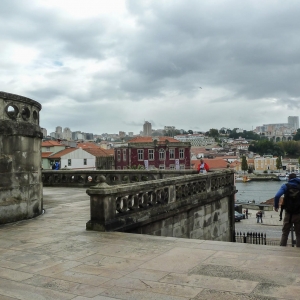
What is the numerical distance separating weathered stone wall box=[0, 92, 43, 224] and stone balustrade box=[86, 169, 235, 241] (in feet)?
6.91

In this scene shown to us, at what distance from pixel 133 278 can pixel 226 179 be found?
10444 millimetres

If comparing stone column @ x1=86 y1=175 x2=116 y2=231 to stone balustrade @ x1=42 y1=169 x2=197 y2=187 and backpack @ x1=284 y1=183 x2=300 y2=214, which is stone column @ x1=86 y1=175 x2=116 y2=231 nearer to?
backpack @ x1=284 y1=183 x2=300 y2=214

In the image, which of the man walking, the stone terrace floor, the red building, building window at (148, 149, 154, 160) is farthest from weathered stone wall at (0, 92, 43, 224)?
building window at (148, 149, 154, 160)

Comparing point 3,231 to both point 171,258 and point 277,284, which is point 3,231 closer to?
point 171,258

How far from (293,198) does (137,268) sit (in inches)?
134

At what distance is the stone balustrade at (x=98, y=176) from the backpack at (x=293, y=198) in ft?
26.7

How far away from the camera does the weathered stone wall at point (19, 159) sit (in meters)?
8.52

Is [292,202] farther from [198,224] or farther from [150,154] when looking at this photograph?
[150,154]

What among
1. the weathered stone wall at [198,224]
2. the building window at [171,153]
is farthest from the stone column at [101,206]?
the building window at [171,153]

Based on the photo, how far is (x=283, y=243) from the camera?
7.77 m

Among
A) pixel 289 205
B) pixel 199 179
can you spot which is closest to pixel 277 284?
pixel 289 205

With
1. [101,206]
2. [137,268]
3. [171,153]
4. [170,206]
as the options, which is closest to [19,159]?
[101,206]

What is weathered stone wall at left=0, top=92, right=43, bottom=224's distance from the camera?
8.52m

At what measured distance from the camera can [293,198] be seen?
277 inches
